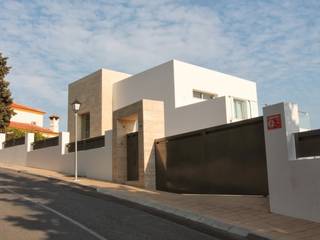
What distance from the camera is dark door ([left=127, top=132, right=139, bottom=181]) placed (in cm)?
1645

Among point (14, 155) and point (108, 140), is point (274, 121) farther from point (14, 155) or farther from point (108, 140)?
point (14, 155)

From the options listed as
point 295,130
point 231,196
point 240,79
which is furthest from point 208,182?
point 240,79

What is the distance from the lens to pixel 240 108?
71.4 feet

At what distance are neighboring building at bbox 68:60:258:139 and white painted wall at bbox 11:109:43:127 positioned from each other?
30.5 meters

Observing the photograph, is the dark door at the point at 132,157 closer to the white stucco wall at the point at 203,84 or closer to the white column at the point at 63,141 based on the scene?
the white stucco wall at the point at 203,84

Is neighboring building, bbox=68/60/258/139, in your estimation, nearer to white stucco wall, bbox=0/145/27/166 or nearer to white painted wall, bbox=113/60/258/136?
white painted wall, bbox=113/60/258/136

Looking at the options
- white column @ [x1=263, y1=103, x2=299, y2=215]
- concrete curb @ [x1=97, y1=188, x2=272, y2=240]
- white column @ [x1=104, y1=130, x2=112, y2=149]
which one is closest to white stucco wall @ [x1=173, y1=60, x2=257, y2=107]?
white column @ [x1=104, y1=130, x2=112, y2=149]

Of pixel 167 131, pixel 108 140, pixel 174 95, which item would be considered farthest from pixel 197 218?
pixel 174 95

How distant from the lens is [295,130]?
9.48m

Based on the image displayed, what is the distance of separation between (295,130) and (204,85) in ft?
50.8

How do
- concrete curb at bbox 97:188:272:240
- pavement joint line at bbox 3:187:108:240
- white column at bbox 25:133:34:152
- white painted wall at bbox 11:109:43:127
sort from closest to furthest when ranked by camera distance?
pavement joint line at bbox 3:187:108:240 < concrete curb at bbox 97:188:272:240 < white column at bbox 25:133:34:152 < white painted wall at bbox 11:109:43:127

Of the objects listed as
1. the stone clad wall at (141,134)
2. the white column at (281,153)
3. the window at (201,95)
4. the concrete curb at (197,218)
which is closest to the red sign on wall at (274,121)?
the white column at (281,153)

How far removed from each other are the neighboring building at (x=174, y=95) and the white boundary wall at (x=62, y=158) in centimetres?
466

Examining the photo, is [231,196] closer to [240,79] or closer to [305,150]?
[305,150]
